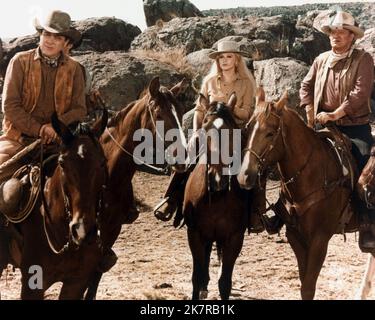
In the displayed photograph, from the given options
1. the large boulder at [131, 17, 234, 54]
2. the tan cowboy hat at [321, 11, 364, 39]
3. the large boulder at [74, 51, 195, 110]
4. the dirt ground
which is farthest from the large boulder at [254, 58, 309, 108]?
the tan cowboy hat at [321, 11, 364, 39]

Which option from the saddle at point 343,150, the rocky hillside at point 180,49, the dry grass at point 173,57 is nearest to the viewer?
the saddle at point 343,150

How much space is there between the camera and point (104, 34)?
18.2 m

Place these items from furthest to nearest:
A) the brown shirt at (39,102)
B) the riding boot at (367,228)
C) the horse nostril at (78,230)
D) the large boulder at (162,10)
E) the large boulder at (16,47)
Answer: the large boulder at (162,10) < the large boulder at (16,47) < the riding boot at (367,228) < the brown shirt at (39,102) < the horse nostril at (78,230)

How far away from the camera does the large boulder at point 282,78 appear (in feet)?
46.4

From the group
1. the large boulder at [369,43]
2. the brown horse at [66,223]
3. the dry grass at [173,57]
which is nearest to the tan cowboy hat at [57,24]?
the brown horse at [66,223]

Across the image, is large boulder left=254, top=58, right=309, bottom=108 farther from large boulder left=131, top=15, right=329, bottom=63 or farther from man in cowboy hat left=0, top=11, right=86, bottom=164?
man in cowboy hat left=0, top=11, right=86, bottom=164

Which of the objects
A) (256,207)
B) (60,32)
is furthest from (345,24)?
(60,32)

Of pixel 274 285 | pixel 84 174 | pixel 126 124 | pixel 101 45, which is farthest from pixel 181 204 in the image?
pixel 101 45

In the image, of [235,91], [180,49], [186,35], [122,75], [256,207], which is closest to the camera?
[256,207]

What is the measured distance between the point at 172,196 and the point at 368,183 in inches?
87.6

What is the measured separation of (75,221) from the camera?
13.6 ft

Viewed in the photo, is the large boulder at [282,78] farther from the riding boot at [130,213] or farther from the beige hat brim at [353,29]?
the riding boot at [130,213]

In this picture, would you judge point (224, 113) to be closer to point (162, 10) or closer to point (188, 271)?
point (188, 271)

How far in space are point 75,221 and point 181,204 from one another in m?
2.49
